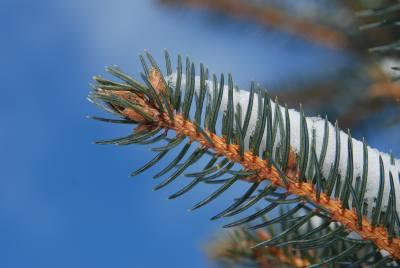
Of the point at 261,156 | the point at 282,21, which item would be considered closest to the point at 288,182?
the point at 261,156

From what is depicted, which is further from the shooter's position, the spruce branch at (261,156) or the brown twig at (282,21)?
the brown twig at (282,21)

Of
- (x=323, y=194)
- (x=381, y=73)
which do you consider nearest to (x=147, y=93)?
(x=323, y=194)

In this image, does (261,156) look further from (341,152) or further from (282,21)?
(282,21)

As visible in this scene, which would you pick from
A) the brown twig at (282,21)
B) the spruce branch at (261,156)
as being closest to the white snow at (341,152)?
the spruce branch at (261,156)

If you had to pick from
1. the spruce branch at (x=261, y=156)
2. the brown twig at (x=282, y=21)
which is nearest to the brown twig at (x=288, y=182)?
the spruce branch at (x=261, y=156)

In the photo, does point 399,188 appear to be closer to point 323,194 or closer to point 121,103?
point 323,194

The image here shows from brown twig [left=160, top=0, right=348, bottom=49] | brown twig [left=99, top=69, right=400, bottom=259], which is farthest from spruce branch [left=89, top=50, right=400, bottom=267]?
brown twig [left=160, top=0, right=348, bottom=49]

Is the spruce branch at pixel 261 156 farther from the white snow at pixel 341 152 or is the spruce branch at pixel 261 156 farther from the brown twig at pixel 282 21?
the brown twig at pixel 282 21

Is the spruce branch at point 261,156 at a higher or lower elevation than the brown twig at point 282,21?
lower
